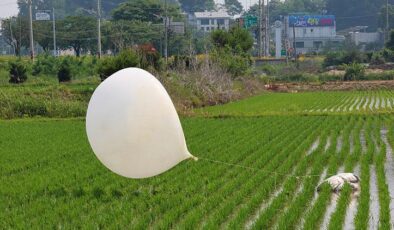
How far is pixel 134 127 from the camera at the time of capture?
6.88m

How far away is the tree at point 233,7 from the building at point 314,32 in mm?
43122

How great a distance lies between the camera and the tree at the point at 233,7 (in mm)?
145875

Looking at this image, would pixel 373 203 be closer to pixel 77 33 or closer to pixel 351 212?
pixel 351 212

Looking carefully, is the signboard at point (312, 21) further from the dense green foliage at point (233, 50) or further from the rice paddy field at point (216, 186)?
the rice paddy field at point (216, 186)

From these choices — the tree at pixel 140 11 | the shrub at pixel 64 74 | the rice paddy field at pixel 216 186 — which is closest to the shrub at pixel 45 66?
the shrub at pixel 64 74

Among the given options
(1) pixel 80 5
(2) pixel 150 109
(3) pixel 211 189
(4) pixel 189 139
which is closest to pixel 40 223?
(2) pixel 150 109

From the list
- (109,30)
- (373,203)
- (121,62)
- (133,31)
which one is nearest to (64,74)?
(121,62)

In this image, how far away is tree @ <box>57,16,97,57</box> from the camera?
68.6 m

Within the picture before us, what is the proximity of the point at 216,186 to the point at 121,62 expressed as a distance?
703 inches

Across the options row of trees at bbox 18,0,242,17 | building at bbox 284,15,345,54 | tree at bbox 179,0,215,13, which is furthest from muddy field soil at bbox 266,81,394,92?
tree at bbox 179,0,215,13

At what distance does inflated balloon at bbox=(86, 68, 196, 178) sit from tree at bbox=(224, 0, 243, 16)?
140 meters

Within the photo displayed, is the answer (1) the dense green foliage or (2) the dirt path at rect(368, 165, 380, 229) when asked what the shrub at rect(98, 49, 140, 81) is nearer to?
(1) the dense green foliage

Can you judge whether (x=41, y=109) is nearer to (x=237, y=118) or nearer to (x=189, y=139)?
(x=237, y=118)

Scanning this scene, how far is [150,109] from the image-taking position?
23.1 feet
